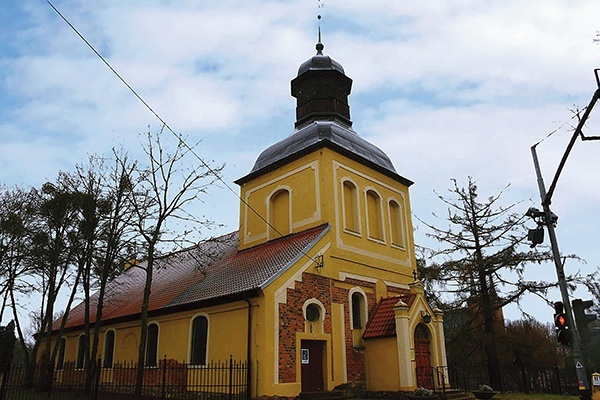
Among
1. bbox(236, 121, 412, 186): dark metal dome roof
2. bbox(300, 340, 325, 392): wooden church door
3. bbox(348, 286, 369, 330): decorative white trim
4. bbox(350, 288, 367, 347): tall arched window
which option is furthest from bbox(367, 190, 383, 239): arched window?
bbox(300, 340, 325, 392): wooden church door

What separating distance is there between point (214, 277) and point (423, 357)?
29.0 ft

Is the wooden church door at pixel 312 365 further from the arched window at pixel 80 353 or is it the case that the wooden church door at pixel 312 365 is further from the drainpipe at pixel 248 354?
the arched window at pixel 80 353

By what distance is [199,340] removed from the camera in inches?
671

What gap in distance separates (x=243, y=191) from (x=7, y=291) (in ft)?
44.5

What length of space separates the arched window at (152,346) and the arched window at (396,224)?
11160 millimetres

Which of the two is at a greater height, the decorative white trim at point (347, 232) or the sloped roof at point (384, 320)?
the decorative white trim at point (347, 232)

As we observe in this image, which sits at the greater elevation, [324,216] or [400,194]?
[400,194]

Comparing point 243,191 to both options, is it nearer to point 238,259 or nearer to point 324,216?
point 238,259

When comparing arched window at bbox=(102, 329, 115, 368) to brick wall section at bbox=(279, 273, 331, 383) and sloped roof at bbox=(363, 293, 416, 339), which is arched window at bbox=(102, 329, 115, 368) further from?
sloped roof at bbox=(363, 293, 416, 339)

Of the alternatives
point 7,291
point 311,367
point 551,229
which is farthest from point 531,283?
point 7,291

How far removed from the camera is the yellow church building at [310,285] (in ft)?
50.6

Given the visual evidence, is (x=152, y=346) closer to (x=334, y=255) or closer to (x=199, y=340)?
(x=199, y=340)

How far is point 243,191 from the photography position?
930 inches

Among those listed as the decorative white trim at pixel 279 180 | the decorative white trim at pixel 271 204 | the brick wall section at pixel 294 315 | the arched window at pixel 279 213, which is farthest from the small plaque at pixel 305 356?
the arched window at pixel 279 213
